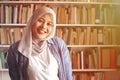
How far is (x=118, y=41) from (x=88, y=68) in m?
0.50

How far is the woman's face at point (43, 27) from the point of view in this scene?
134 centimetres

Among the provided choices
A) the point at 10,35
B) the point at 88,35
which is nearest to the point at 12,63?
the point at 10,35

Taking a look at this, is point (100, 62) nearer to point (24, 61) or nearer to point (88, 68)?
point (88, 68)

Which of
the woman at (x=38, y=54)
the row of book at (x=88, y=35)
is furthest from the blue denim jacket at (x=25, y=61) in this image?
the row of book at (x=88, y=35)

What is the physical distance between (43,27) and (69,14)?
163cm

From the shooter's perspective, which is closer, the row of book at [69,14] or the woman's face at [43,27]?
the woman's face at [43,27]

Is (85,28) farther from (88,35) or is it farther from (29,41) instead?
(29,41)

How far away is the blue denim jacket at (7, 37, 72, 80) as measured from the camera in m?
1.33

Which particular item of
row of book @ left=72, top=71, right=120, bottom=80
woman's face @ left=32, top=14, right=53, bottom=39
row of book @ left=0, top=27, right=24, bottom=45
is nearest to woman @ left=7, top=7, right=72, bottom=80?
woman's face @ left=32, top=14, right=53, bottom=39

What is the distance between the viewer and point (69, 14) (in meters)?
2.94

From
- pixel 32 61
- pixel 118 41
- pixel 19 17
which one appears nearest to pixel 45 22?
pixel 32 61

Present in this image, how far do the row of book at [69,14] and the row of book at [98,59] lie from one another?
373 millimetres

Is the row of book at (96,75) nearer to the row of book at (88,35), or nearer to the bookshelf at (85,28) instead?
the bookshelf at (85,28)

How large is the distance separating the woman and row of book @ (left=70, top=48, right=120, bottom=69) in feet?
5.28
